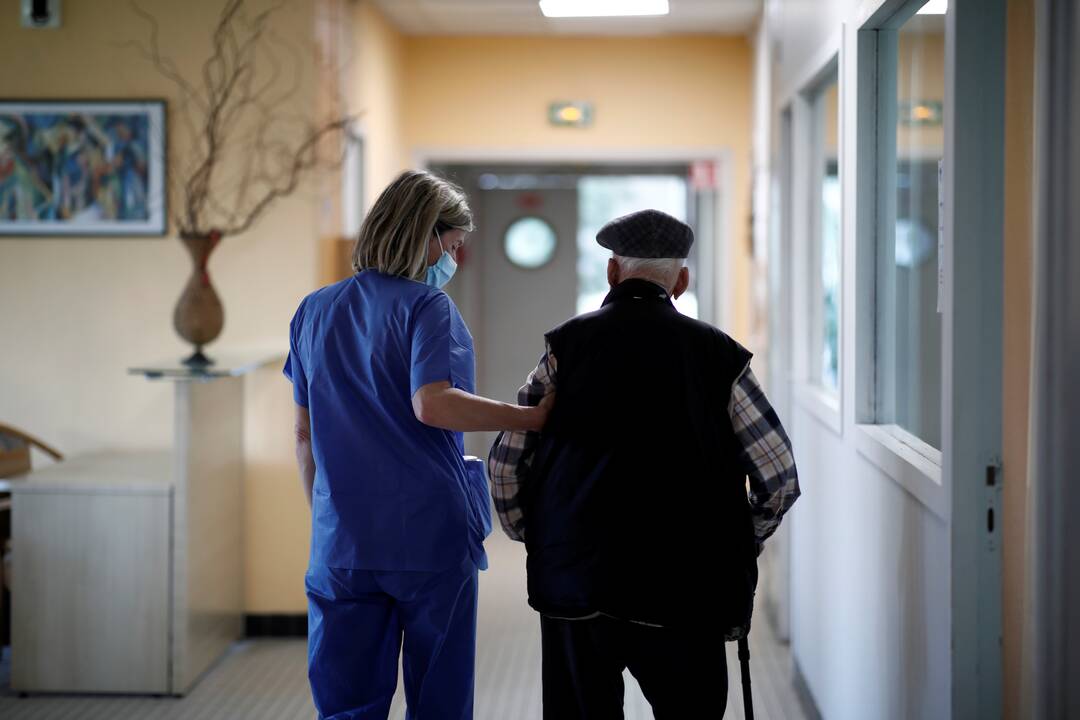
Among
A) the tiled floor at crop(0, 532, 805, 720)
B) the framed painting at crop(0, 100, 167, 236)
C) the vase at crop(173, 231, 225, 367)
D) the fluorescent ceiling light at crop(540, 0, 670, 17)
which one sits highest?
the fluorescent ceiling light at crop(540, 0, 670, 17)

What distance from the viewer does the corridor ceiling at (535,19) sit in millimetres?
5199

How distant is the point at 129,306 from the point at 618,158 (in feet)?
9.20

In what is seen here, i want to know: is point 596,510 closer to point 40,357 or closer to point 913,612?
point 913,612

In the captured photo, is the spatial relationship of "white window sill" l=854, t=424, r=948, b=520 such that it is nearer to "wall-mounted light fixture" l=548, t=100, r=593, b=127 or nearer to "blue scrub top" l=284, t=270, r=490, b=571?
"blue scrub top" l=284, t=270, r=490, b=571

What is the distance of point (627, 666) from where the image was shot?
2002 millimetres

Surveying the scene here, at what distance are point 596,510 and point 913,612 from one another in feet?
2.32

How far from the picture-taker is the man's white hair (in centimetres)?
199

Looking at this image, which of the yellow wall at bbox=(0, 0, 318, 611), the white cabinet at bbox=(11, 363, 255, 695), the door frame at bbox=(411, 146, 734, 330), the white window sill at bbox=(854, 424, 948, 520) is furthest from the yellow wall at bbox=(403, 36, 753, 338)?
the white window sill at bbox=(854, 424, 948, 520)

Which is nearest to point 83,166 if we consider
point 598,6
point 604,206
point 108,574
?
point 108,574

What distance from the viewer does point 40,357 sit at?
4.14m

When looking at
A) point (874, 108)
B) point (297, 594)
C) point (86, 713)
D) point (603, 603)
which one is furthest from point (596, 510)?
point (297, 594)

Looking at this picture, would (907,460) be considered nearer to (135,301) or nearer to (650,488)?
(650,488)

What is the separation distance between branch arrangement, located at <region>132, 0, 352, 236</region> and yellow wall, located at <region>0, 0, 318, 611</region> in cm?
5

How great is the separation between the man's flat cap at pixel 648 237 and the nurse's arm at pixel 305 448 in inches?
29.3
